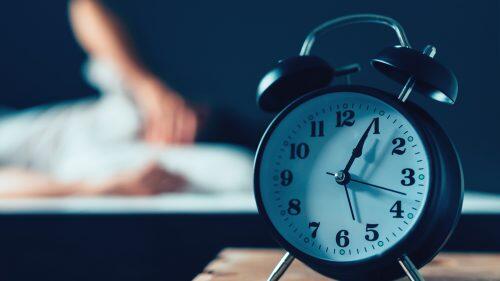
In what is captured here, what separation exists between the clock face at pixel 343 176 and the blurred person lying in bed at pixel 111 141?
105 cm

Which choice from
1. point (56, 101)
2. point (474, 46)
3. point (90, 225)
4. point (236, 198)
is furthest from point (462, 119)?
point (56, 101)

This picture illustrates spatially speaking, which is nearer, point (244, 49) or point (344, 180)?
point (344, 180)

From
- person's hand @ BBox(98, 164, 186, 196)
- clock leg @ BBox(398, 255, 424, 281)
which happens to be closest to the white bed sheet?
person's hand @ BBox(98, 164, 186, 196)

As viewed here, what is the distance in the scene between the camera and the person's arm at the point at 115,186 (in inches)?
74.7

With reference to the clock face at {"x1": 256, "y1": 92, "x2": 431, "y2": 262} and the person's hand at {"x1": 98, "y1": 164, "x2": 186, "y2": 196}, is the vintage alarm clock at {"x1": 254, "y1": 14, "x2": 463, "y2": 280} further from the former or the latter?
the person's hand at {"x1": 98, "y1": 164, "x2": 186, "y2": 196}

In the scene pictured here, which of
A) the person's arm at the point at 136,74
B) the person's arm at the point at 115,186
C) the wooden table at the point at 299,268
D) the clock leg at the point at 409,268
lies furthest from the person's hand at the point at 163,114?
the clock leg at the point at 409,268

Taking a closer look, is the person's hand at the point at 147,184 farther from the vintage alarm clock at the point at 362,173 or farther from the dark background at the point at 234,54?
the vintage alarm clock at the point at 362,173

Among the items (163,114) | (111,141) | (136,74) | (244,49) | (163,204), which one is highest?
(244,49)

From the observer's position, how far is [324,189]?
0.83 m

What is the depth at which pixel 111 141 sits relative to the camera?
6.76ft

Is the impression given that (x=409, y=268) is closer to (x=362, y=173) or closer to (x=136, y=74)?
(x=362, y=173)

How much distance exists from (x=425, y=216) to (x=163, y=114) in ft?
4.77

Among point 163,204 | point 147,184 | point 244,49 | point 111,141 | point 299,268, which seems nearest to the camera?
point 299,268

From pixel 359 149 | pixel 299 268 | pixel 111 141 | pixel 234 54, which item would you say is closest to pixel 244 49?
pixel 234 54
